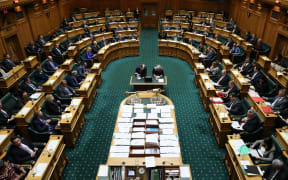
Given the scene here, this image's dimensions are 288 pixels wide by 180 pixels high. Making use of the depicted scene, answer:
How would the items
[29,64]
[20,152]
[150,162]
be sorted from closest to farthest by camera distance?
[150,162] → [20,152] → [29,64]

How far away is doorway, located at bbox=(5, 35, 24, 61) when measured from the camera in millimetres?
→ 9930

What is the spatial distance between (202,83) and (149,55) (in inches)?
217

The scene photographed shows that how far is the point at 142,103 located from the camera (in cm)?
635

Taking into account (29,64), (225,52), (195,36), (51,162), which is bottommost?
(51,162)

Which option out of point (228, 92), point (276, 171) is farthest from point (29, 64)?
point (276, 171)

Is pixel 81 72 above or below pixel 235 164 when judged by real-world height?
above

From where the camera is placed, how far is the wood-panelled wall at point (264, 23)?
386 inches

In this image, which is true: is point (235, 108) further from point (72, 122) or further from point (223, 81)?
point (72, 122)

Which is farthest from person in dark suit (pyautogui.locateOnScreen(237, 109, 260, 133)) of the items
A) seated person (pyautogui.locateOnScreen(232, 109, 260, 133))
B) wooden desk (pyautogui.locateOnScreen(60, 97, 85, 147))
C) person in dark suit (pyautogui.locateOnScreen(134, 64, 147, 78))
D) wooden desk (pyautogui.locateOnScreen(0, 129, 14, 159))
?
wooden desk (pyautogui.locateOnScreen(0, 129, 14, 159))

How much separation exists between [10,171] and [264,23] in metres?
13.1

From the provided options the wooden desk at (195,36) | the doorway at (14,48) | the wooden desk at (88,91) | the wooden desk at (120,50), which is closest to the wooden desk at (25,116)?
the wooden desk at (88,91)

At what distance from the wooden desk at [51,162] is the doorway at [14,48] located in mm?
7112

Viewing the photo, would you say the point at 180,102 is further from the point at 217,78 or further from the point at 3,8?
the point at 3,8

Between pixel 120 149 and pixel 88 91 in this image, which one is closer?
pixel 120 149
